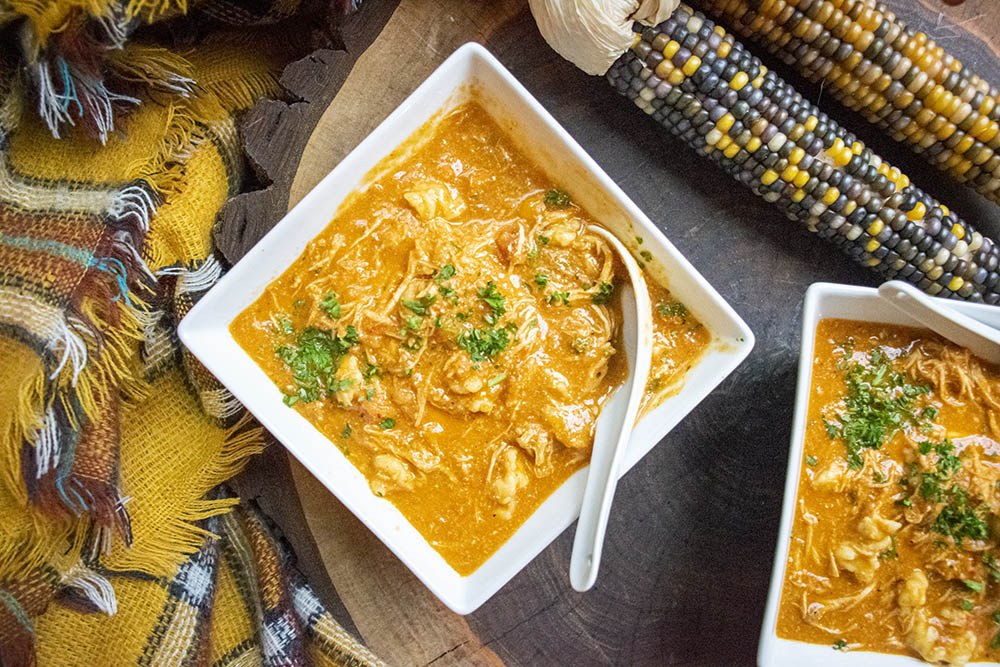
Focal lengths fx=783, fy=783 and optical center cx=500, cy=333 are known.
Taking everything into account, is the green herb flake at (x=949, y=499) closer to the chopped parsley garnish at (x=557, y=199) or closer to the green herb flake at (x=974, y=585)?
the green herb flake at (x=974, y=585)

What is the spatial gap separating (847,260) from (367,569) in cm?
218

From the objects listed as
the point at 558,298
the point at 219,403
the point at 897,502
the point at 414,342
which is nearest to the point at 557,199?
the point at 558,298

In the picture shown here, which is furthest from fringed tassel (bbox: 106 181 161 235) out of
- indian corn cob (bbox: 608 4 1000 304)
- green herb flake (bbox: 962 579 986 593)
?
green herb flake (bbox: 962 579 986 593)

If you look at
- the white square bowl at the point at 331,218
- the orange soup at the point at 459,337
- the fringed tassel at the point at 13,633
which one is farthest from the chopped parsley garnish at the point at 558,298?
the fringed tassel at the point at 13,633

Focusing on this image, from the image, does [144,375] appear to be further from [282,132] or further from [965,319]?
[965,319]

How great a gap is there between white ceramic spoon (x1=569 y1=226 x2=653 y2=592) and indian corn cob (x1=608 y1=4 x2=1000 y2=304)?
0.50m

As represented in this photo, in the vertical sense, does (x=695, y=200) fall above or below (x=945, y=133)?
below

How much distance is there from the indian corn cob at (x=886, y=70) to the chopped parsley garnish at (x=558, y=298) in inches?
42.4

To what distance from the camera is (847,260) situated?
2.98 meters

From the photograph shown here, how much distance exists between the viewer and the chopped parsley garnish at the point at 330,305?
264 cm

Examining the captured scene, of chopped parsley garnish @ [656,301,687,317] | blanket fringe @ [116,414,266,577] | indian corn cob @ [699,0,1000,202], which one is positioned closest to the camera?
indian corn cob @ [699,0,1000,202]

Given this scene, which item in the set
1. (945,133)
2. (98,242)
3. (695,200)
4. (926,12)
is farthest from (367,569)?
(926,12)

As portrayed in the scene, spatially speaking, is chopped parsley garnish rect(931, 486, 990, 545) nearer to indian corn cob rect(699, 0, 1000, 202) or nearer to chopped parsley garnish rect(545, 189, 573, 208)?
indian corn cob rect(699, 0, 1000, 202)

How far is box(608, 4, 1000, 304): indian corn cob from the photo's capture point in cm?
258
